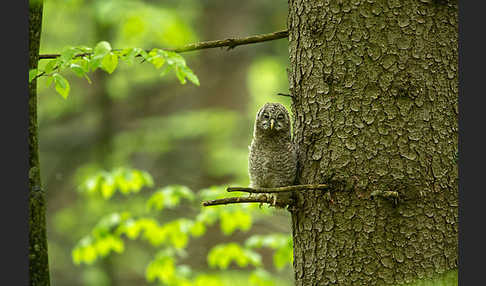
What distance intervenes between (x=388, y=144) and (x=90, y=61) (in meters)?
Result: 1.65

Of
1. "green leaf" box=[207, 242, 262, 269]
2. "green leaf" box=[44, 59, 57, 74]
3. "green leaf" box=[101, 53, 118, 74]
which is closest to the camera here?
"green leaf" box=[44, 59, 57, 74]

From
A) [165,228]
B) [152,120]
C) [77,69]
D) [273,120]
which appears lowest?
[165,228]

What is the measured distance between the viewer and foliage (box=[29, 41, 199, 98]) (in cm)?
271

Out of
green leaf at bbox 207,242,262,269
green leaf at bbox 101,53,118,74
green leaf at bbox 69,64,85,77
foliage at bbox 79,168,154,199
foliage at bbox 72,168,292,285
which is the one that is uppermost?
green leaf at bbox 101,53,118,74

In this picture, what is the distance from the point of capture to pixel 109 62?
2883 mm

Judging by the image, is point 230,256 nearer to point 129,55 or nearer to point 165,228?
point 165,228

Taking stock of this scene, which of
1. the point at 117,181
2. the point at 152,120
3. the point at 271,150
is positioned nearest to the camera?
the point at 271,150

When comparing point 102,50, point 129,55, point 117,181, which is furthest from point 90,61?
point 117,181

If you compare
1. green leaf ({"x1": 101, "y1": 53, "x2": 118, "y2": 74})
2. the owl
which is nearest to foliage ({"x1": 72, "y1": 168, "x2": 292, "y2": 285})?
the owl

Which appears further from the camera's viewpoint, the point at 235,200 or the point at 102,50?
the point at 102,50

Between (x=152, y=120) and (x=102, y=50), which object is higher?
(x=152, y=120)

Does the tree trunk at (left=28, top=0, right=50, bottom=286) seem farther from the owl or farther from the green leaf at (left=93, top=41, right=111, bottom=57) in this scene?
the owl

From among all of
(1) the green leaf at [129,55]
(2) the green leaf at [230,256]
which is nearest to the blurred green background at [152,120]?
(2) the green leaf at [230,256]

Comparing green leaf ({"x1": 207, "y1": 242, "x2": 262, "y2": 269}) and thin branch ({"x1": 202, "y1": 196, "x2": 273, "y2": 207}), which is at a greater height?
thin branch ({"x1": 202, "y1": 196, "x2": 273, "y2": 207})
